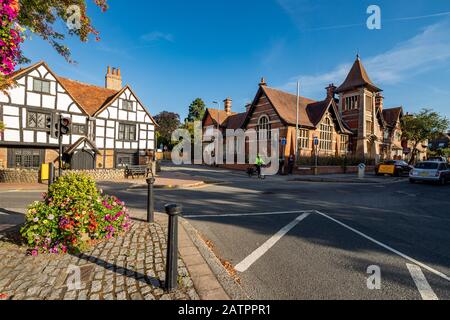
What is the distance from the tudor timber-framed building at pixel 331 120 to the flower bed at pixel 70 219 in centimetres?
2286

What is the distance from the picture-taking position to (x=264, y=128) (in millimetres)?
29156

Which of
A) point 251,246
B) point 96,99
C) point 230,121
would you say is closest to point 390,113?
point 230,121

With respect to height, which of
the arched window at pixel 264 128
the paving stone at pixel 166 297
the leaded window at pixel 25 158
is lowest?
the paving stone at pixel 166 297

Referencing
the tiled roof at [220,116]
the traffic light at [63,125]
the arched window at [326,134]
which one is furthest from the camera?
the tiled roof at [220,116]

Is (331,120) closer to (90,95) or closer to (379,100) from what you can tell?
(379,100)

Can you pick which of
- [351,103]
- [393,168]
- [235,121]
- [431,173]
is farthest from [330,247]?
[351,103]

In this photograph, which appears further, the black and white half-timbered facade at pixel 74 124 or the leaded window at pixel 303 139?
the leaded window at pixel 303 139

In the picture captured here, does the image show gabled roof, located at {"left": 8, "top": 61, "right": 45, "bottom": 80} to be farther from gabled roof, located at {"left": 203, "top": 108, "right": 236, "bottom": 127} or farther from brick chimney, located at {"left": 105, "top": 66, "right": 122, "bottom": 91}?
gabled roof, located at {"left": 203, "top": 108, "right": 236, "bottom": 127}

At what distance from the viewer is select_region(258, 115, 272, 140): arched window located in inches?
1124

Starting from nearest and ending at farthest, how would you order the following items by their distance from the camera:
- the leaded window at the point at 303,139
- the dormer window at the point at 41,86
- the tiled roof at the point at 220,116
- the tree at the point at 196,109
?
the dormer window at the point at 41,86 < the leaded window at the point at 303,139 < the tiled roof at the point at 220,116 < the tree at the point at 196,109

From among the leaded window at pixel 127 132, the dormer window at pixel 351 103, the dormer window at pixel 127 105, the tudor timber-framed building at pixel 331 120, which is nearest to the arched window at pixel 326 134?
the tudor timber-framed building at pixel 331 120

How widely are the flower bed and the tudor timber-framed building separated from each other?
75.0 ft

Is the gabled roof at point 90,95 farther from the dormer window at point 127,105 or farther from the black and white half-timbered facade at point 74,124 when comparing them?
the dormer window at point 127,105

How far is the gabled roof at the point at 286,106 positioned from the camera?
1047 inches
